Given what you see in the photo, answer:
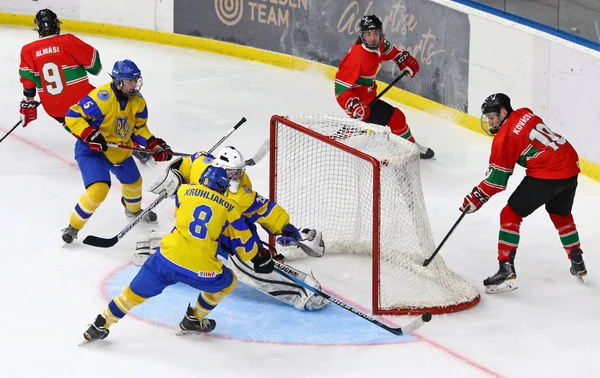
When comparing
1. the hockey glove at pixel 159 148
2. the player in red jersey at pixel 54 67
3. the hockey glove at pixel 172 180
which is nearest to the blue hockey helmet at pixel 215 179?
the hockey glove at pixel 172 180

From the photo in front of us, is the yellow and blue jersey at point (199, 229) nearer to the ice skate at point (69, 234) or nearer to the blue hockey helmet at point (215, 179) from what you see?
the blue hockey helmet at point (215, 179)

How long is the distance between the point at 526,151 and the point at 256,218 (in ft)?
4.23

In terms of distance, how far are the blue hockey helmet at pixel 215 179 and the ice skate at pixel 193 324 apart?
2.01 feet

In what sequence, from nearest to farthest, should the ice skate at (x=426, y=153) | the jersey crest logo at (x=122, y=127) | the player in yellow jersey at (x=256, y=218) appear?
the player in yellow jersey at (x=256, y=218), the jersey crest logo at (x=122, y=127), the ice skate at (x=426, y=153)

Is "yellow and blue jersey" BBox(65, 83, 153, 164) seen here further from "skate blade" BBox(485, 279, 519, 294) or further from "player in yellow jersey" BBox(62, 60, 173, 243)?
"skate blade" BBox(485, 279, 519, 294)

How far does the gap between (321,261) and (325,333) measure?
0.83 meters

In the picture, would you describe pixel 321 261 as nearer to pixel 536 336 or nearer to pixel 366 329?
pixel 366 329

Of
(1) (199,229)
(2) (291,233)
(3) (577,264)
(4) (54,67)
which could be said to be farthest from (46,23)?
(3) (577,264)

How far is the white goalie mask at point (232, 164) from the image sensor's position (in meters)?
4.69

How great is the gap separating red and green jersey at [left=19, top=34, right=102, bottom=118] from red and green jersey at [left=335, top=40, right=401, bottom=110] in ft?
4.67

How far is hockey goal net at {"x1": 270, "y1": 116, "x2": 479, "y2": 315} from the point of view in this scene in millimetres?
5184

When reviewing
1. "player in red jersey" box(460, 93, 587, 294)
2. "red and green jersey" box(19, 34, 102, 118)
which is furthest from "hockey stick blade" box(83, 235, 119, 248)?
"player in red jersey" box(460, 93, 587, 294)

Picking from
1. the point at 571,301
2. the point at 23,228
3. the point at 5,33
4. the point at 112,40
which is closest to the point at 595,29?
the point at 571,301

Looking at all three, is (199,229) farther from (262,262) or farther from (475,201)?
(475,201)
